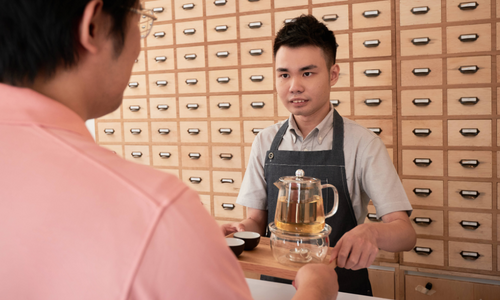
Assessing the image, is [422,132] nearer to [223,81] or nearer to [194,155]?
[223,81]

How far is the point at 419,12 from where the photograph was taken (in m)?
2.39

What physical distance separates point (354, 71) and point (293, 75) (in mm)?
1120

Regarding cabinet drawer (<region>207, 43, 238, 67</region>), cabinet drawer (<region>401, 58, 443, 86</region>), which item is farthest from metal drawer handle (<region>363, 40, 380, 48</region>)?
cabinet drawer (<region>207, 43, 238, 67</region>)

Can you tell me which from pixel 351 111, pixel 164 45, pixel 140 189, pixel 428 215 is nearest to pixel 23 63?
pixel 140 189

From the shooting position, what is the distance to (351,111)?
2.59 metres

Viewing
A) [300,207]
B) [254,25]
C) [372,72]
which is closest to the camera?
[300,207]

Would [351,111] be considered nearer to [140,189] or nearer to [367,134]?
[367,134]

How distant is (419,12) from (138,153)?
2.37 meters

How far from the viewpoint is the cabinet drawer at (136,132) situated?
3.25m

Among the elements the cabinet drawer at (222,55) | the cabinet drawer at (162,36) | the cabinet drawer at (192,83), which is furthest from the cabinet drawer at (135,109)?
the cabinet drawer at (222,55)

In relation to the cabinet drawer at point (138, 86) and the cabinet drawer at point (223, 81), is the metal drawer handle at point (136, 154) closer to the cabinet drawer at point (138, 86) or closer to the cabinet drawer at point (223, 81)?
the cabinet drawer at point (138, 86)

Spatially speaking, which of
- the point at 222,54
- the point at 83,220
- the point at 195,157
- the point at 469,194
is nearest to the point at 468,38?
the point at 469,194

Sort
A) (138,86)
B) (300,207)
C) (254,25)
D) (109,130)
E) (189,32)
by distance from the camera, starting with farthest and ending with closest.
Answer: (109,130) < (138,86) < (189,32) < (254,25) < (300,207)

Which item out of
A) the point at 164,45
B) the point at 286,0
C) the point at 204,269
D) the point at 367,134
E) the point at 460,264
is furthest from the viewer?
the point at 164,45
